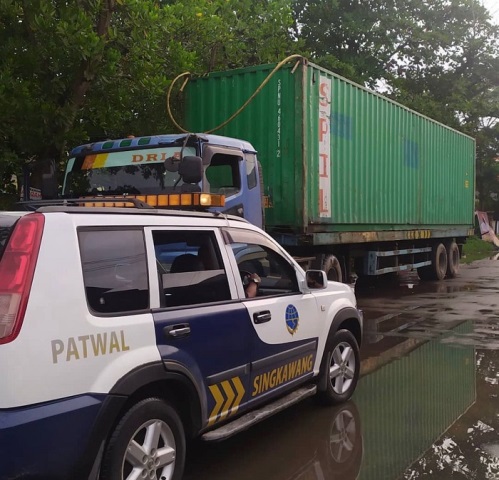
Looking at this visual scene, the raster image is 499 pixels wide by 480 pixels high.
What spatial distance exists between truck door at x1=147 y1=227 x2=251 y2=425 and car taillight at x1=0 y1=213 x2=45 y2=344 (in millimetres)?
709

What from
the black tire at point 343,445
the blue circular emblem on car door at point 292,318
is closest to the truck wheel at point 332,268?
the black tire at point 343,445

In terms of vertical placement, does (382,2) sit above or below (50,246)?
above

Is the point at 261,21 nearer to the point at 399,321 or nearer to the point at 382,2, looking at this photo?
the point at 399,321

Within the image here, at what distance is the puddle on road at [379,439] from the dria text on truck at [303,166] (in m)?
2.64

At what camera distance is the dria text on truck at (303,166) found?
6.76m

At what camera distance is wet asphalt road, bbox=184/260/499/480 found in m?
3.78

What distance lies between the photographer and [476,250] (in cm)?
2812

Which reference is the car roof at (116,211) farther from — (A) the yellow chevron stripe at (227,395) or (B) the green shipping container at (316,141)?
(B) the green shipping container at (316,141)

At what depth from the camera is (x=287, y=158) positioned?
8656 millimetres

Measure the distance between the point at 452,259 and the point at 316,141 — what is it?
29.2 feet

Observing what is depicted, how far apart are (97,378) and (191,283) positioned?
921mm

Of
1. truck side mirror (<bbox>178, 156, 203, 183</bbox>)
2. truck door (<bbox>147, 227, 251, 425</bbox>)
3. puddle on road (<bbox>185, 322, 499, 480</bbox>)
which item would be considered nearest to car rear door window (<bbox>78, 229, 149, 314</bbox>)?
truck door (<bbox>147, 227, 251, 425</bbox>)

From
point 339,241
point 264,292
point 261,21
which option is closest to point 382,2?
point 261,21

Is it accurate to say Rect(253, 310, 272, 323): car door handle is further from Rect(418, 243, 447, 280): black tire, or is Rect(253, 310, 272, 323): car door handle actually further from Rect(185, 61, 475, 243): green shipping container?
Rect(418, 243, 447, 280): black tire
